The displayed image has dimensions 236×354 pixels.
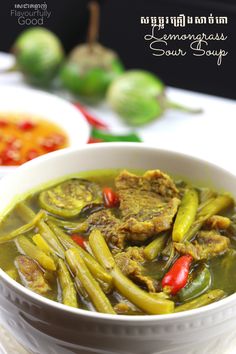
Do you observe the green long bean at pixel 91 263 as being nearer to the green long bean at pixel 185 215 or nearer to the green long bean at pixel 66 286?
the green long bean at pixel 66 286

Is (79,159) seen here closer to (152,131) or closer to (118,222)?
(118,222)

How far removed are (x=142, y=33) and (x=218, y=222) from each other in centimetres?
349

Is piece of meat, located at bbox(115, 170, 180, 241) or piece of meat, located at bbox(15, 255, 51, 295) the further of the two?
piece of meat, located at bbox(115, 170, 180, 241)

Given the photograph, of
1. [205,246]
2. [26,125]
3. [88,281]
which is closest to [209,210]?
[205,246]

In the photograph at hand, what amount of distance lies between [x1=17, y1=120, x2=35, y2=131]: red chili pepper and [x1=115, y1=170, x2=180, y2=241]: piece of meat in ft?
4.78

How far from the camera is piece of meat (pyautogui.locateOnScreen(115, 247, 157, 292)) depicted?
1870 millimetres

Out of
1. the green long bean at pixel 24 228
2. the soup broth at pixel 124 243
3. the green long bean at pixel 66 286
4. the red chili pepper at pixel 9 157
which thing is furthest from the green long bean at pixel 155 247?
the red chili pepper at pixel 9 157

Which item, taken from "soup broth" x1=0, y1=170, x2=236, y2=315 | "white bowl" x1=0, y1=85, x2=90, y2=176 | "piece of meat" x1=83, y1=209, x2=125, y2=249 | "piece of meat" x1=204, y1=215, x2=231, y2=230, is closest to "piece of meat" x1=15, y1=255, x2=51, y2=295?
"soup broth" x1=0, y1=170, x2=236, y2=315

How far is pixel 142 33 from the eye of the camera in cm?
537

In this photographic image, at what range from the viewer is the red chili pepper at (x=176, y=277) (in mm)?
1869

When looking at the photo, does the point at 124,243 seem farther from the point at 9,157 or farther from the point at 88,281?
the point at 9,157

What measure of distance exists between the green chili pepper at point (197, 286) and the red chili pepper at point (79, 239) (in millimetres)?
380

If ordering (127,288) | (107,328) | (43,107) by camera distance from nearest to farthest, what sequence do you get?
(107,328)
(127,288)
(43,107)
